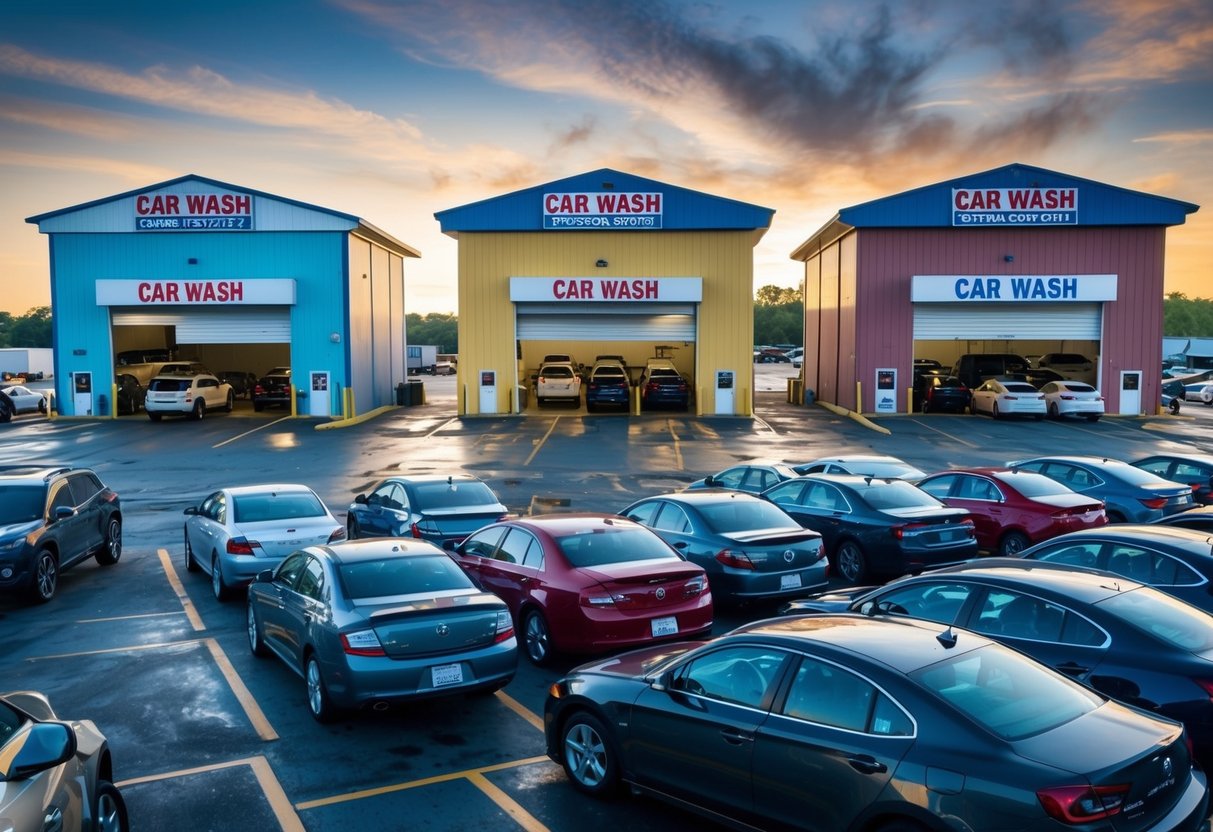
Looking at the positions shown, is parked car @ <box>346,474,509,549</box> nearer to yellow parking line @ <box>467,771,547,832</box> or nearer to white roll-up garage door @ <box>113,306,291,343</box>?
yellow parking line @ <box>467,771,547,832</box>

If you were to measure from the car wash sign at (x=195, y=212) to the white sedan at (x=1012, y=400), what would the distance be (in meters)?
28.1

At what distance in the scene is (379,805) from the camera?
6.33 metres

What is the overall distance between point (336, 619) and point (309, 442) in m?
23.2

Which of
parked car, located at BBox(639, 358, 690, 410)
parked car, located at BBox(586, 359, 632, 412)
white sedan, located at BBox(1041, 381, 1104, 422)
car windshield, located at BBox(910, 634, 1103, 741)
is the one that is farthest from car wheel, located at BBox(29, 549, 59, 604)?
white sedan, located at BBox(1041, 381, 1104, 422)

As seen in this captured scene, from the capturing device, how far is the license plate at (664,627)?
8.80 meters

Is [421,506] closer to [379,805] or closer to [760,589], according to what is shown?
[760,589]

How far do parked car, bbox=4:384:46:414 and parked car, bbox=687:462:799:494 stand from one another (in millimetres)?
31809

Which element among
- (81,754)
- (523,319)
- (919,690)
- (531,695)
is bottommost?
(531,695)

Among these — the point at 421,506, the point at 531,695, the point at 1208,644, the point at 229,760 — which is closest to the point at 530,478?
the point at 421,506

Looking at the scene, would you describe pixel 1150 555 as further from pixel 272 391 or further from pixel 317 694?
pixel 272 391


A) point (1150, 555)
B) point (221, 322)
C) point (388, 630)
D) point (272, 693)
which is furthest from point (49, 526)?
point (221, 322)

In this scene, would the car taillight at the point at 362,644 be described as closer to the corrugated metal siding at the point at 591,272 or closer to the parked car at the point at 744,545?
the parked car at the point at 744,545

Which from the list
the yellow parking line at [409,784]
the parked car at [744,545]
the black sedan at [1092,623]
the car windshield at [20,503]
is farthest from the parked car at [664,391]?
the yellow parking line at [409,784]

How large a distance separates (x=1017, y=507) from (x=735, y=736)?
931 centimetres
